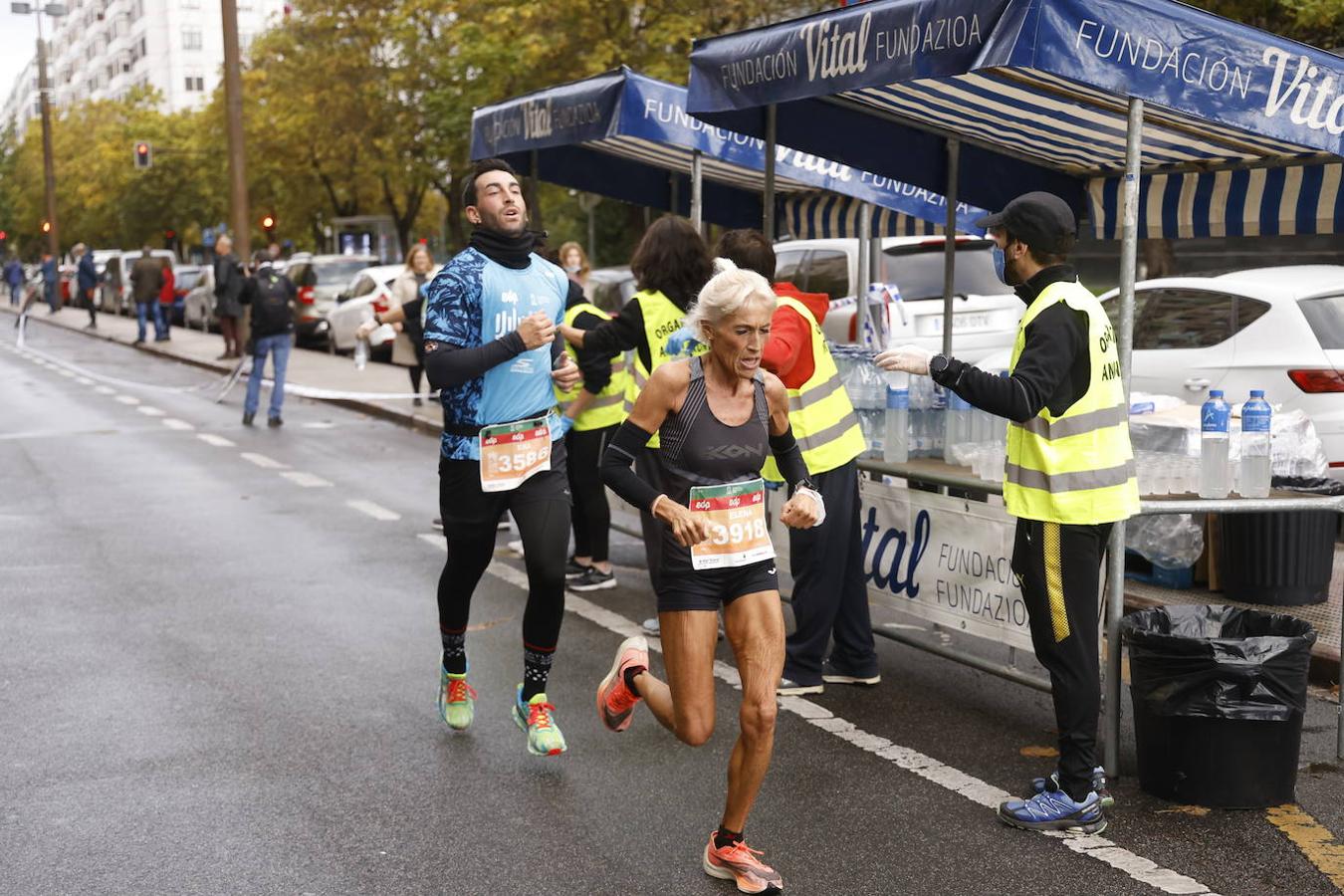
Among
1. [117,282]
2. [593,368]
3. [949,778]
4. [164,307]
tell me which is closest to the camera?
[949,778]

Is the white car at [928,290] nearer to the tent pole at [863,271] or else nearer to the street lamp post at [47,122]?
the tent pole at [863,271]

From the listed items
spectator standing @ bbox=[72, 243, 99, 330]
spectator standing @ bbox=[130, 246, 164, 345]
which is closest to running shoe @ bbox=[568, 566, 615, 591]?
spectator standing @ bbox=[130, 246, 164, 345]

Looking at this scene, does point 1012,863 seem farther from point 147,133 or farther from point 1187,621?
point 147,133

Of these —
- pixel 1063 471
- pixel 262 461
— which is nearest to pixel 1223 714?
pixel 1063 471

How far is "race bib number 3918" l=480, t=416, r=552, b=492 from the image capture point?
17.7 ft

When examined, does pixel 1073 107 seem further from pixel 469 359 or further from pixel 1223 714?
pixel 469 359

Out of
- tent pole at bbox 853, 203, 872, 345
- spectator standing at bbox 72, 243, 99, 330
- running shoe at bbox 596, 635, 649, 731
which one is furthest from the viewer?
spectator standing at bbox 72, 243, 99, 330

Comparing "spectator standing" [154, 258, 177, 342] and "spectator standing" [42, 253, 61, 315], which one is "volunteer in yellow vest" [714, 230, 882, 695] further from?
"spectator standing" [42, 253, 61, 315]

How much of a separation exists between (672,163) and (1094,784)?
6389 mm

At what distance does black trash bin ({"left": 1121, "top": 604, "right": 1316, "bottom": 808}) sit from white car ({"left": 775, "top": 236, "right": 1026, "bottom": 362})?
794cm

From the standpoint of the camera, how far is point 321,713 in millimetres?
6074

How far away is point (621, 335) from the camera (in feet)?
22.3

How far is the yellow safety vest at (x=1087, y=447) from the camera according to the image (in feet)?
15.6

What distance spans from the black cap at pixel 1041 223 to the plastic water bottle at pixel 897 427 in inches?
81.7
